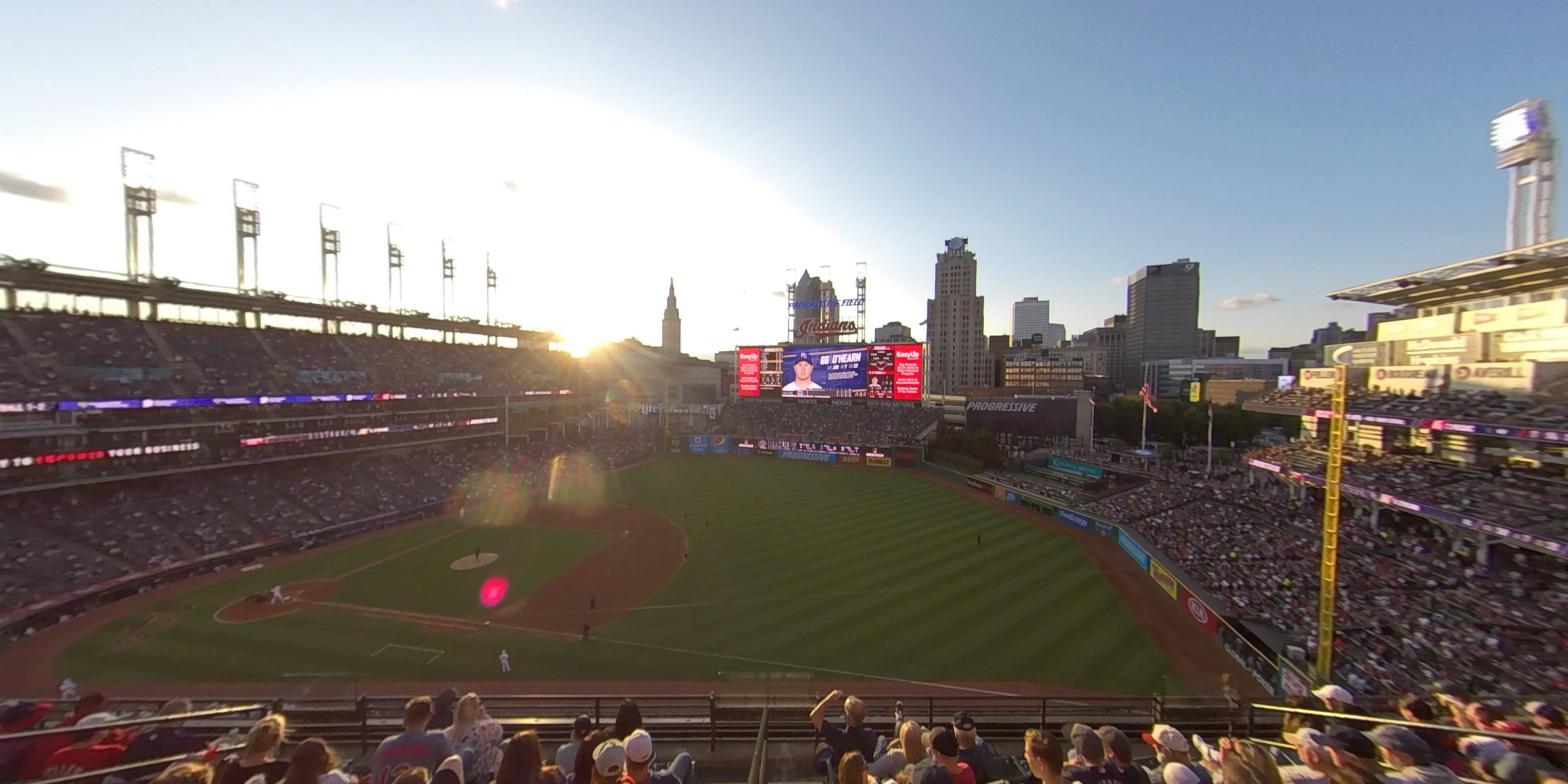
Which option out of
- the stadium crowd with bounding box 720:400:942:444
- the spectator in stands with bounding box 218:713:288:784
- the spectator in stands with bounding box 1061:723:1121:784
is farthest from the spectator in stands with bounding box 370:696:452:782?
the stadium crowd with bounding box 720:400:942:444

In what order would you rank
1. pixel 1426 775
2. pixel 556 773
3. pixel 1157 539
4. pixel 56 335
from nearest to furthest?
pixel 1426 775 → pixel 556 773 → pixel 1157 539 → pixel 56 335

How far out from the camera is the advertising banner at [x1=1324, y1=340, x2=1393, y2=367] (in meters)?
27.5

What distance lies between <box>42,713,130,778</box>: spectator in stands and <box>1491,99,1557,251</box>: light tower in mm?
45774

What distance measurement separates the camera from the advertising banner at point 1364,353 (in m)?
27.5

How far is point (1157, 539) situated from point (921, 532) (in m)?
12.1

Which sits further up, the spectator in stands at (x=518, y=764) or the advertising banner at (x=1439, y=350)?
the advertising banner at (x=1439, y=350)

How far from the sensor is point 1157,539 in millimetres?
28250

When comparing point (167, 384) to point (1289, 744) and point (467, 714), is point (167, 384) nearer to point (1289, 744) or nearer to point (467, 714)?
point (467, 714)

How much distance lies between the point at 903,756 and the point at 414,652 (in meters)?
20.2

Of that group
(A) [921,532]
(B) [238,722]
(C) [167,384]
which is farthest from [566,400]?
(B) [238,722]

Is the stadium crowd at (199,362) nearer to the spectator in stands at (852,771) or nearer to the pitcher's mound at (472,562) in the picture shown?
the pitcher's mound at (472,562)

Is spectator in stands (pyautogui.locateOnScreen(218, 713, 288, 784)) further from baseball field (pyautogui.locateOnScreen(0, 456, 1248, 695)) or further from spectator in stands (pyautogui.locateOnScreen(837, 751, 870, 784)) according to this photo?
baseball field (pyautogui.locateOnScreen(0, 456, 1248, 695))

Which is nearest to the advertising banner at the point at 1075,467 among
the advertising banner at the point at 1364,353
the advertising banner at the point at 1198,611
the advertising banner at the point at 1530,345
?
the advertising banner at the point at 1364,353

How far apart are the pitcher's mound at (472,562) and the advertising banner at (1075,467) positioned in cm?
4442
